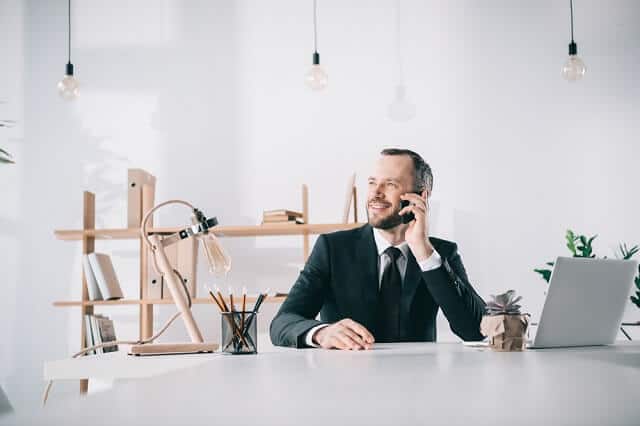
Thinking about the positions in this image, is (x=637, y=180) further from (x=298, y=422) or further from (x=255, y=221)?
(x=298, y=422)

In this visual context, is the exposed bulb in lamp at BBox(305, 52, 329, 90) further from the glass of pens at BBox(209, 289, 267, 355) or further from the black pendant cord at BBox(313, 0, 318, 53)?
the glass of pens at BBox(209, 289, 267, 355)

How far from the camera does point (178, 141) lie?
15.1 ft

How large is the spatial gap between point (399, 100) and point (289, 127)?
72 cm

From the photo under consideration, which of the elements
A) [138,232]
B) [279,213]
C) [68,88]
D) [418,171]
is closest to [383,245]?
[418,171]

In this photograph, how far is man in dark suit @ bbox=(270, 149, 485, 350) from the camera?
2395mm

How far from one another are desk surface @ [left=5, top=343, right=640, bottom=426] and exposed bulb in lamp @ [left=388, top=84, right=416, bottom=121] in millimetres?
3733

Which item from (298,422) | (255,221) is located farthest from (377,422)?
(255,221)

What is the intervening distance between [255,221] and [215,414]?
394 centimetres

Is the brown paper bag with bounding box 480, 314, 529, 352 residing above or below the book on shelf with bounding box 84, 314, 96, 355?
above

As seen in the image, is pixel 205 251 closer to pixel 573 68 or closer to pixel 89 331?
pixel 89 331

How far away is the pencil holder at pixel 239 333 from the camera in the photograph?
1.69 m

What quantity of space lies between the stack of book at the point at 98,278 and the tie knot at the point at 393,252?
6.86ft

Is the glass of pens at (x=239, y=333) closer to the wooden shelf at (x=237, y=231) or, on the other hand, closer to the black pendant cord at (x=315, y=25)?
the wooden shelf at (x=237, y=231)

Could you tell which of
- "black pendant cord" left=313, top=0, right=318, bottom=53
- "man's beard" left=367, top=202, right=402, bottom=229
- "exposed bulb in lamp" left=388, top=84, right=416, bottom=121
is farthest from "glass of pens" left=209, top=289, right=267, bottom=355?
"black pendant cord" left=313, top=0, right=318, bottom=53
